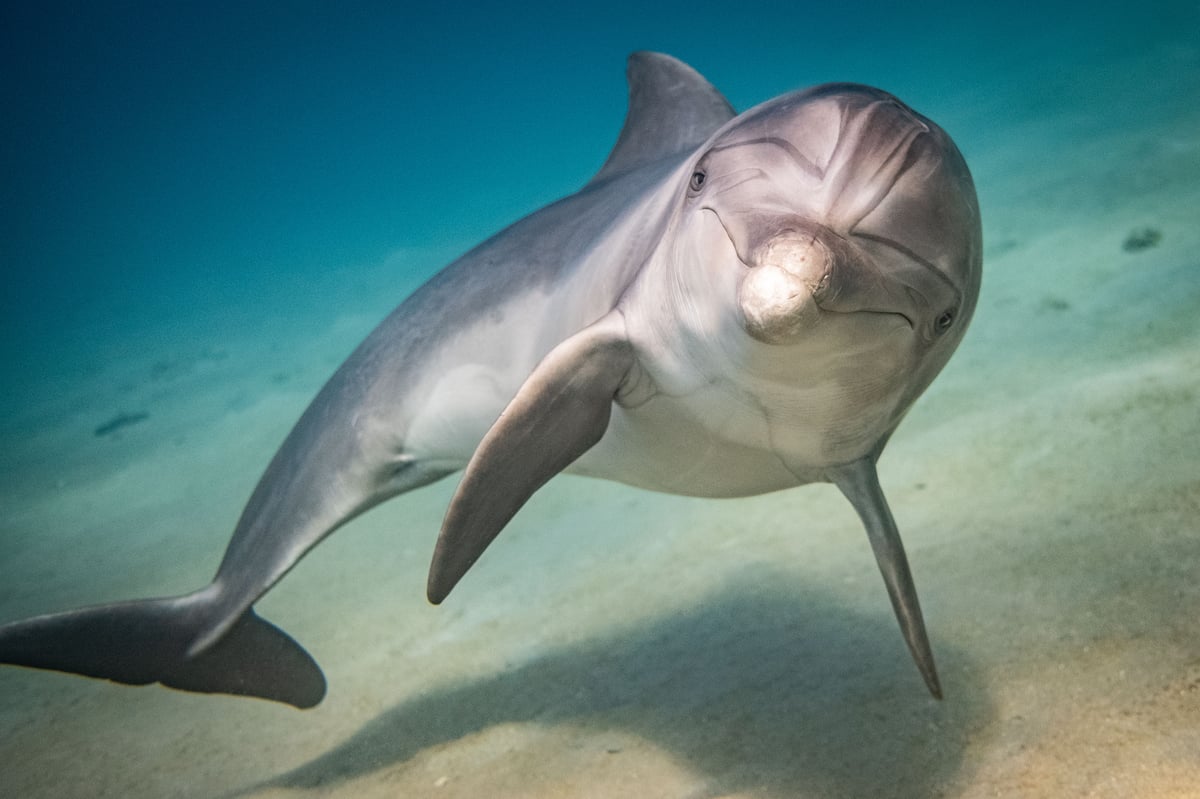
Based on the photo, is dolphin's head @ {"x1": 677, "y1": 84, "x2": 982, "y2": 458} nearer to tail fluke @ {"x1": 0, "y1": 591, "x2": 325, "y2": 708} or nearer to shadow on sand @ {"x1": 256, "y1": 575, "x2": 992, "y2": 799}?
shadow on sand @ {"x1": 256, "y1": 575, "x2": 992, "y2": 799}

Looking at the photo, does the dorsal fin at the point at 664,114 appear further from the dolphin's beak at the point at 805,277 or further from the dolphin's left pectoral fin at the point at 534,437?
the dolphin's beak at the point at 805,277

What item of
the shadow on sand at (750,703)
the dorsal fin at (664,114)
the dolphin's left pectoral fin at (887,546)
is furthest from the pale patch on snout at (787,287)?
the dorsal fin at (664,114)

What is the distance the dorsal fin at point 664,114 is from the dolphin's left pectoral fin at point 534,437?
6.71ft

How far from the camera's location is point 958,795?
240 centimetres

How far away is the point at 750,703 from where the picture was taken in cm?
336

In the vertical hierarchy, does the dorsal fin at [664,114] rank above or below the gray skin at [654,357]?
above

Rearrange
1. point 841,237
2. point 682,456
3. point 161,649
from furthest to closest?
point 161,649
point 682,456
point 841,237

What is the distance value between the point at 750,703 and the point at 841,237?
235 cm

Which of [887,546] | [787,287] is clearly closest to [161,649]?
[887,546]

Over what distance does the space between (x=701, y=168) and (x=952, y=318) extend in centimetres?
79

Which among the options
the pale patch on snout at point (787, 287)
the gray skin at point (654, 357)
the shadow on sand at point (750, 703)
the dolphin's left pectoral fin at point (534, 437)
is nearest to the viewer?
the pale patch on snout at point (787, 287)

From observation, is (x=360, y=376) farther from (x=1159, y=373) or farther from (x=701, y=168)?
(x=1159, y=373)

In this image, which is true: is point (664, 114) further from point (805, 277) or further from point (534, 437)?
point (805, 277)

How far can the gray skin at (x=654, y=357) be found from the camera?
1.79 metres
